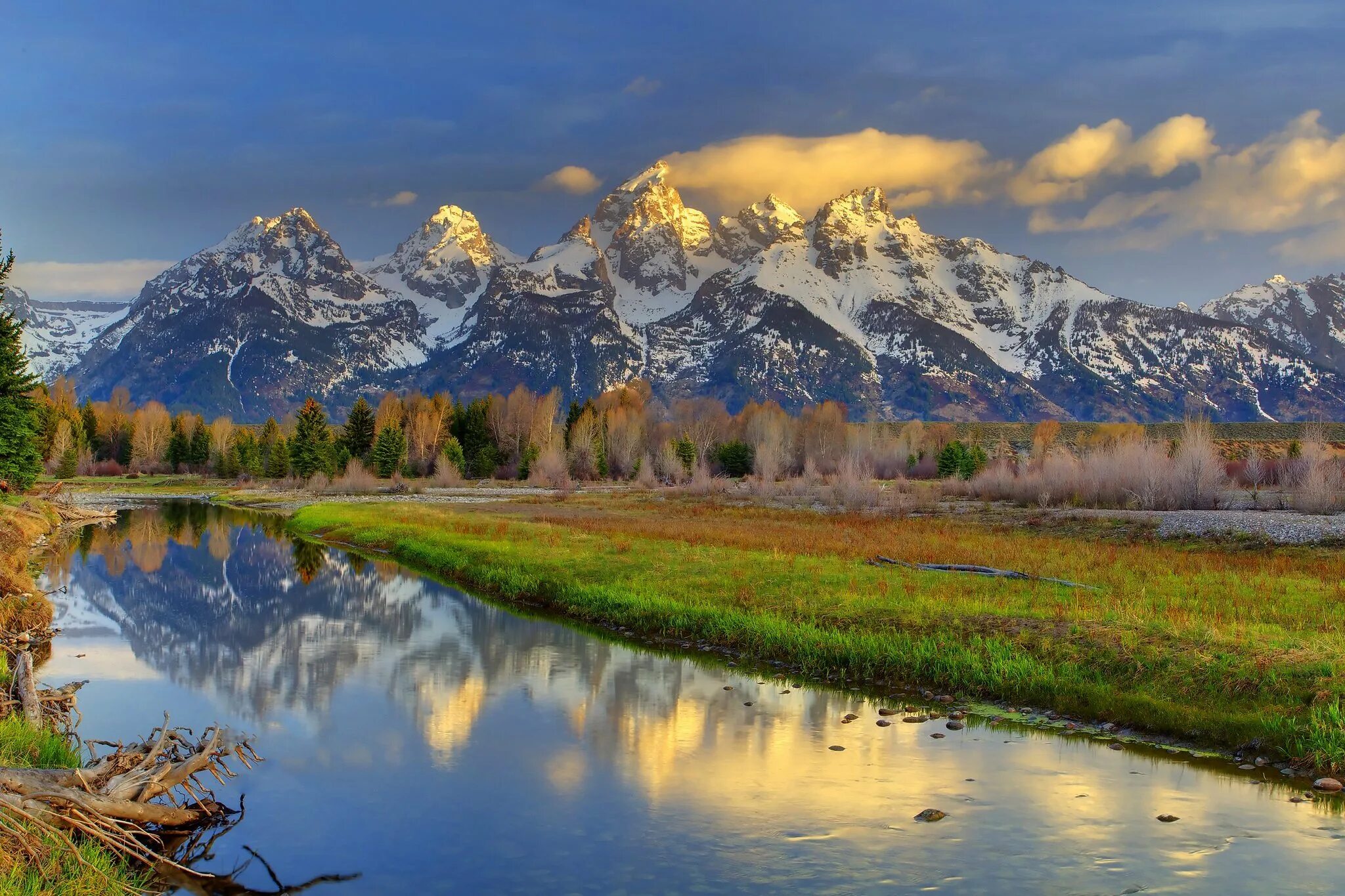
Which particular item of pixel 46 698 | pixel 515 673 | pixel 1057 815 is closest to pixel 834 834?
pixel 1057 815

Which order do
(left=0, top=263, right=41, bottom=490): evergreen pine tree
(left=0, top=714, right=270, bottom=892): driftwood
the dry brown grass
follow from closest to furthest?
(left=0, top=714, right=270, bottom=892): driftwood < the dry brown grass < (left=0, top=263, right=41, bottom=490): evergreen pine tree

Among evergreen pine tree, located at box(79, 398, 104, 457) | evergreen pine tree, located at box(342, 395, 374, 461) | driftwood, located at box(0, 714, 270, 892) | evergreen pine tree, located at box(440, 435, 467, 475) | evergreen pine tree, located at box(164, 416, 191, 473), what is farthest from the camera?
evergreen pine tree, located at box(164, 416, 191, 473)

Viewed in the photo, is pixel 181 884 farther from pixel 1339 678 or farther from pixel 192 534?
pixel 192 534

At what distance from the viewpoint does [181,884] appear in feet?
38.0

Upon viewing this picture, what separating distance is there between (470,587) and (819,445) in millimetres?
114553

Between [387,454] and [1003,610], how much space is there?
96606 millimetres

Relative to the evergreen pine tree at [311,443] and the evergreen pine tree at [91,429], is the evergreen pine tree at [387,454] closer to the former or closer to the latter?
the evergreen pine tree at [311,443]

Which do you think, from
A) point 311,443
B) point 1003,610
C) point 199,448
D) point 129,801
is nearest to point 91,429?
point 199,448

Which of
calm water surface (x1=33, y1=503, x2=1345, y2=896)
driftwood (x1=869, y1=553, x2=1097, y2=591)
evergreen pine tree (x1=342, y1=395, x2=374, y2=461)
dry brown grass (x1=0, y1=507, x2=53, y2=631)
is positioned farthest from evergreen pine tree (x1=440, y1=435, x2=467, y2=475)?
calm water surface (x1=33, y1=503, x2=1345, y2=896)

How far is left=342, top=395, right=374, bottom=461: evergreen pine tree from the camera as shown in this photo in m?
118

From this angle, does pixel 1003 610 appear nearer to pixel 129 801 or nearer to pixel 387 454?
pixel 129 801

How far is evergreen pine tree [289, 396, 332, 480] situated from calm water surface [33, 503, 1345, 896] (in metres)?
85.7

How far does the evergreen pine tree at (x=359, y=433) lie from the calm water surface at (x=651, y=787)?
95044 millimetres

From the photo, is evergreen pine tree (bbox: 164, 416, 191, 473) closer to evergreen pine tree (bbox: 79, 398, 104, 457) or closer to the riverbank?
evergreen pine tree (bbox: 79, 398, 104, 457)
